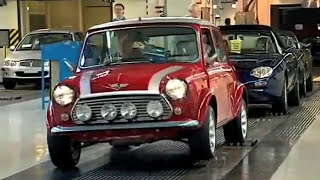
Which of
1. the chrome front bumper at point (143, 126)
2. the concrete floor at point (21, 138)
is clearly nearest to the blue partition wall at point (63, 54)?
the concrete floor at point (21, 138)

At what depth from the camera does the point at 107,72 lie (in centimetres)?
725

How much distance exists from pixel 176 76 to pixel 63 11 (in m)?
21.1

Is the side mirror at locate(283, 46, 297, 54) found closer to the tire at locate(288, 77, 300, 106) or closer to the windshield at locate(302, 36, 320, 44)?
the tire at locate(288, 77, 300, 106)

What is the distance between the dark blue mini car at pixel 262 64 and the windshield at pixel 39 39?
7015 millimetres

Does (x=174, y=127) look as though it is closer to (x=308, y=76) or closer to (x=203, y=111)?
(x=203, y=111)

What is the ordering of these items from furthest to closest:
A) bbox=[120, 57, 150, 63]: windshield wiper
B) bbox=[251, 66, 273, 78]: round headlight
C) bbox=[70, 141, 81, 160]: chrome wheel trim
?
bbox=[251, 66, 273, 78]: round headlight
bbox=[120, 57, 150, 63]: windshield wiper
bbox=[70, 141, 81, 160]: chrome wheel trim

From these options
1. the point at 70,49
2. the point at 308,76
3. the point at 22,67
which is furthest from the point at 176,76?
the point at 22,67

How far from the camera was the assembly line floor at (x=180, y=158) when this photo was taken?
704 cm

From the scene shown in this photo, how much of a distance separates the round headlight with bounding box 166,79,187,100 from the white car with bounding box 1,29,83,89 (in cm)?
1116

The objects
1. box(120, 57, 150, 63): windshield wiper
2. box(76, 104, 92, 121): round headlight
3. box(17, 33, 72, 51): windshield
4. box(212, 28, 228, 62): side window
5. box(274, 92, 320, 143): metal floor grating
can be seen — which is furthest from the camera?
box(17, 33, 72, 51): windshield

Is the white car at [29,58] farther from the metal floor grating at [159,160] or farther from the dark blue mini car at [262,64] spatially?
the metal floor grating at [159,160]

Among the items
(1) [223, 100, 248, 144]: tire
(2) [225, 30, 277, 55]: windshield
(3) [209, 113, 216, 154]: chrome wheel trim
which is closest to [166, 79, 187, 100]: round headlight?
(3) [209, 113, 216, 154]: chrome wheel trim

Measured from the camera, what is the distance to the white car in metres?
17.7

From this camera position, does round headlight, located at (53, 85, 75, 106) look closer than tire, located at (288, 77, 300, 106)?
Yes
